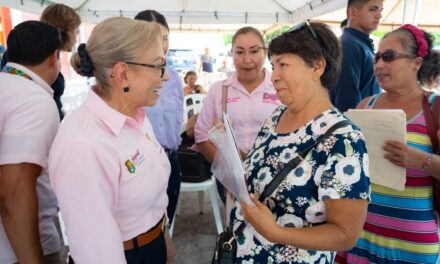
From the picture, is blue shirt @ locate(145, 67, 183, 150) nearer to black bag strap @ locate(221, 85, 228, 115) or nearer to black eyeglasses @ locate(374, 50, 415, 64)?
black bag strap @ locate(221, 85, 228, 115)

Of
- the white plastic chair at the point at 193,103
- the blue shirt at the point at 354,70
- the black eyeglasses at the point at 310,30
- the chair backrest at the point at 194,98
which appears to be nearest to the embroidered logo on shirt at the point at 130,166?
the black eyeglasses at the point at 310,30

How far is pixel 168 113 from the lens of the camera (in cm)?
222

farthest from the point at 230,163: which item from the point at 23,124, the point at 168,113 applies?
the point at 168,113

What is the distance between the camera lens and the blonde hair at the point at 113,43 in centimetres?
99

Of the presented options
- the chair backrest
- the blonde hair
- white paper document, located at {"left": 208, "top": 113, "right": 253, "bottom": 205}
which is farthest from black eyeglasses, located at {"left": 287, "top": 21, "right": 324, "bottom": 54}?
the chair backrest

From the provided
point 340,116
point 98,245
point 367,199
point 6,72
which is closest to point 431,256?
point 367,199

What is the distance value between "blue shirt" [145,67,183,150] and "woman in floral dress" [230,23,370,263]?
113 centimetres

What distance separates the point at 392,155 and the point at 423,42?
0.56 m

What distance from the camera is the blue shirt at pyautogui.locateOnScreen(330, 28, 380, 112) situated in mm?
2021

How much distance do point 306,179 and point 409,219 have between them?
78 centimetres

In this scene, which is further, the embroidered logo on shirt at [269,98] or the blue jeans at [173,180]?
the blue jeans at [173,180]

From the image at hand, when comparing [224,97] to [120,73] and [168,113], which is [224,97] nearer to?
[168,113]

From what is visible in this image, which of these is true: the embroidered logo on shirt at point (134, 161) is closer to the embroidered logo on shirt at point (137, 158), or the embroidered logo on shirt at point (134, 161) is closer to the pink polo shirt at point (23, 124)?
the embroidered logo on shirt at point (137, 158)

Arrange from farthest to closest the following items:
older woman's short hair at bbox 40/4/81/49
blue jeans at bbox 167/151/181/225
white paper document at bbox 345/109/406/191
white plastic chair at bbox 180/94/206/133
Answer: white plastic chair at bbox 180/94/206/133
blue jeans at bbox 167/151/181/225
older woman's short hair at bbox 40/4/81/49
white paper document at bbox 345/109/406/191
